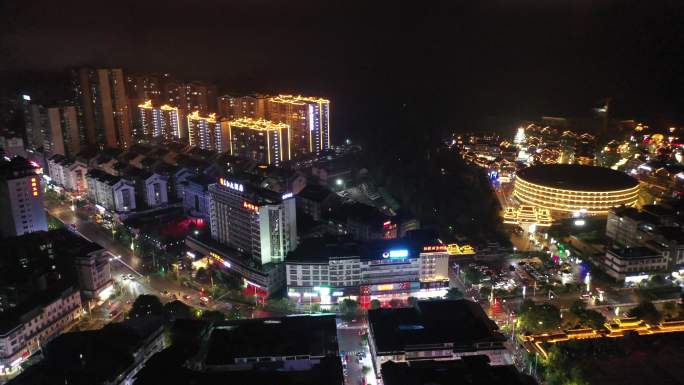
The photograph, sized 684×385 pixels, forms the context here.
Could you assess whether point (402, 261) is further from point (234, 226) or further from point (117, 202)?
point (117, 202)

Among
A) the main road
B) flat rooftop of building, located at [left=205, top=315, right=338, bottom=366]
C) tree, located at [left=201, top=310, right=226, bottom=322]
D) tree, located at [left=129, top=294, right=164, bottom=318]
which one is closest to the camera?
flat rooftop of building, located at [left=205, top=315, right=338, bottom=366]

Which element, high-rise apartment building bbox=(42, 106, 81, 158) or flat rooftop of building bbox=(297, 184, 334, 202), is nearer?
flat rooftop of building bbox=(297, 184, 334, 202)

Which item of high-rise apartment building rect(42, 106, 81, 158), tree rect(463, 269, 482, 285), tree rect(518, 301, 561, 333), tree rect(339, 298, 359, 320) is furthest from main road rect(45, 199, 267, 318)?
high-rise apartment building rect(42, 106, 81, 158)

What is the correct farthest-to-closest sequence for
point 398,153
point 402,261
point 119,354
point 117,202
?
point 398,153 < point 117,202 < point 402,261 < point 119,354

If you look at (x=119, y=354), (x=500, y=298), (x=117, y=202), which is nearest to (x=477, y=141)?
(x=500, y=298)

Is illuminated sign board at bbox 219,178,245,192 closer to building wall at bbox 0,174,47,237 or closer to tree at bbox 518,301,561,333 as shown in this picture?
building wall at bbox 0,174,47,237

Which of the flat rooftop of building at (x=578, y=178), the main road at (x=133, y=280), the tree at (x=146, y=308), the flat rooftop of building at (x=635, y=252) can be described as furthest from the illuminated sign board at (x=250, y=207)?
the flat rooftop of building at (x=578, y=178)
